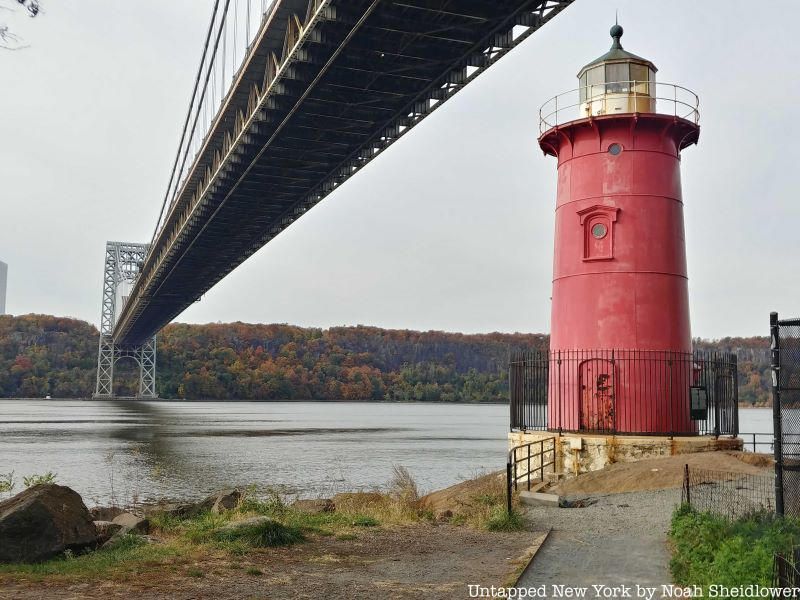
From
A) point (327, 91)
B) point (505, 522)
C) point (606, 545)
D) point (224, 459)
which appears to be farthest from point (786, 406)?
point (224, 459)

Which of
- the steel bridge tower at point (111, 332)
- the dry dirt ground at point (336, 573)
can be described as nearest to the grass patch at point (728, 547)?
the dry dirt ground at point (336, 573)

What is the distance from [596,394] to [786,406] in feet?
25.8

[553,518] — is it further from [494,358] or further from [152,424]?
[494,358]

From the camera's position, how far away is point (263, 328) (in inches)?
5143

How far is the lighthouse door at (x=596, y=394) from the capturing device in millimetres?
15438

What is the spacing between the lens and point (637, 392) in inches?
603

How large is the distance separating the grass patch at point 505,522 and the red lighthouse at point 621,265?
5361mm

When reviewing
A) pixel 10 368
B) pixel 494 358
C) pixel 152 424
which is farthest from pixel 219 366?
pixel 152 424

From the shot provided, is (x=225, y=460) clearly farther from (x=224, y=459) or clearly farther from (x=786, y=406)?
(x=786, y=406)

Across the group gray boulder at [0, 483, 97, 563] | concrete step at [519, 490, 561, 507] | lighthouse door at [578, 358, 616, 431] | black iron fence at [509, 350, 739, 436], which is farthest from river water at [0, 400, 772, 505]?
gray boulder at [0, 483, 97, 563]

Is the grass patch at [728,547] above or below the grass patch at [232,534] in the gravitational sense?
above

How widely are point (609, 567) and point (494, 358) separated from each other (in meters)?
116

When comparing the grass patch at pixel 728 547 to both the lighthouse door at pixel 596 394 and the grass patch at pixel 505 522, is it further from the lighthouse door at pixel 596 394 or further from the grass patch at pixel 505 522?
the lighthouse door at pixel 596 394

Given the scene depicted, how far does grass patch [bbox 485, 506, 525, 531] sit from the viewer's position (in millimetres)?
10266
